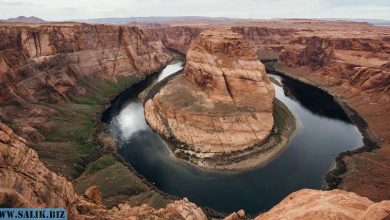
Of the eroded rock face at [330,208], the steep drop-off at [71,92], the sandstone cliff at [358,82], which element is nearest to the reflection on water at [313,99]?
the sandstone cliff at [358,82]

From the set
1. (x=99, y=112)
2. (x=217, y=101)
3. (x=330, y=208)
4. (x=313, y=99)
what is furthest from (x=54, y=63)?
(x=330, y=208)

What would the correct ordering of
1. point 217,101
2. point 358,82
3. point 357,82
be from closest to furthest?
A: point 217,101, point 358,82, point 357,82

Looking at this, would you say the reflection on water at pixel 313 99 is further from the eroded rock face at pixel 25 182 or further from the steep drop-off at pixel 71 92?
the eroded rock face at pixel 25 182

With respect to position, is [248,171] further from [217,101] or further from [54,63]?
[54,63]

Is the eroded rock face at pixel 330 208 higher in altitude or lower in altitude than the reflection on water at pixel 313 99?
higher

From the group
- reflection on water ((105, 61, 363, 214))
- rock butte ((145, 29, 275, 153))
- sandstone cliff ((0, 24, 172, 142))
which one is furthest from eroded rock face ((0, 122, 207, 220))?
sandstone cliff ((0, 24, 172, 142))

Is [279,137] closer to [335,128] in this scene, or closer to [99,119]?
[335,128]

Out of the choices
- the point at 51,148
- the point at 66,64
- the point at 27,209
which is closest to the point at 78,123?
the point at 51,148
